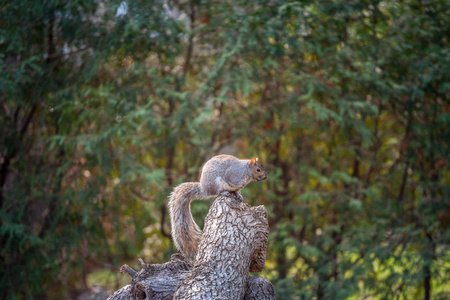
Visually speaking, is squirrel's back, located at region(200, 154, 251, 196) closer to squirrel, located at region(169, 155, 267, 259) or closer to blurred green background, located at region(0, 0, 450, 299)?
squirrel, located at region(169, 155, 267, 259)

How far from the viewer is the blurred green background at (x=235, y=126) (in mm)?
3928

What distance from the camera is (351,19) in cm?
430

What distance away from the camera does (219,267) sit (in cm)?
206

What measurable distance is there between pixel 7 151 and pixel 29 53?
87cm

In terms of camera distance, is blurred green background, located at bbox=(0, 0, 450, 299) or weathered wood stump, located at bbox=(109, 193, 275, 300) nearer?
weathered wood stump, located at bbox=(109, 193, 275, 300)

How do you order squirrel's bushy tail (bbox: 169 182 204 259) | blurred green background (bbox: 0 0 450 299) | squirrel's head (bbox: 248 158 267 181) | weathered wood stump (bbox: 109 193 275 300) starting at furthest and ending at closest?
blurred green background (bbox: 0 0 450 299) < squirrel's head (bbox: 248 158 267 181) < squirrel's bushy tail (bbox: 169 182 204 259) < weathered wood stump (bbox: 109 193 275 300)

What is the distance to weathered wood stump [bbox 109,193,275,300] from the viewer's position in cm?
202

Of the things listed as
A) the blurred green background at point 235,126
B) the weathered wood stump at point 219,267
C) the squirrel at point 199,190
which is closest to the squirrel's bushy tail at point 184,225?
the squirrel at point 199,190

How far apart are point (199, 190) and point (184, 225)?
0.68ft

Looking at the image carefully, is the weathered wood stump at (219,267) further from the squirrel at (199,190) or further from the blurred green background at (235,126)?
the blurred green background at (235,126)

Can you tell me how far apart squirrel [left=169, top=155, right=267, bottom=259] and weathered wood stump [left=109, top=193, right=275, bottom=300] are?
0.46ft

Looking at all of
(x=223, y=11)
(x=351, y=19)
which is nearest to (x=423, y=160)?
(x=351, y=19)

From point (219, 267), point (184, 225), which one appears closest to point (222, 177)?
point (184, 225)

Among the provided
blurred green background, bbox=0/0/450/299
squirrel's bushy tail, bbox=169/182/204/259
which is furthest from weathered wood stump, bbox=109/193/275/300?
blurred green background, bbox=0/0/450/299
